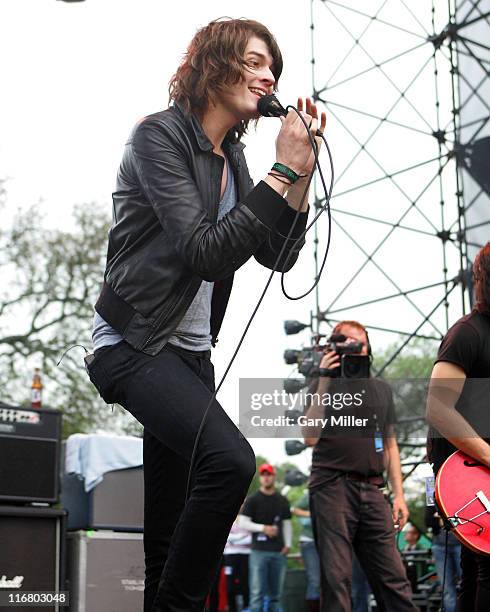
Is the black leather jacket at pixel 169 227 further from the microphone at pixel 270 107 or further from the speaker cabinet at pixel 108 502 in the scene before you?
the speaker cabinet at pixel 108 502

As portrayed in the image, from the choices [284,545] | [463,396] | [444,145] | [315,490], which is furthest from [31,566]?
[444,145]

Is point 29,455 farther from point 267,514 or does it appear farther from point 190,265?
point 267,514

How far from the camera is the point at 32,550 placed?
181 inches

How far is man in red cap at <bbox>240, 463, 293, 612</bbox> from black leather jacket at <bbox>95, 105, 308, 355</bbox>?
7.52 metres

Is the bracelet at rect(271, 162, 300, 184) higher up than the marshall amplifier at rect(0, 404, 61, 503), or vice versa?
the bracelet at rect(271, 162, 300, 184)

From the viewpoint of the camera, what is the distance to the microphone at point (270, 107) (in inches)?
95.9

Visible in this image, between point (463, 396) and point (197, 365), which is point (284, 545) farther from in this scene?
point (197, 365)

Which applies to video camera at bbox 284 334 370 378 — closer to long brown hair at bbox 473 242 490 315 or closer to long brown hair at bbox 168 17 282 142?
long brown hair at bbox 473 242 490 315

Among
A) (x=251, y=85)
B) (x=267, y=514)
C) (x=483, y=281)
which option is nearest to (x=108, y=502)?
(x=483, y=281)

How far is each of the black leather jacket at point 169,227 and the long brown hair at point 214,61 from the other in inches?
2.8

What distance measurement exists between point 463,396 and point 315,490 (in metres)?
1.77

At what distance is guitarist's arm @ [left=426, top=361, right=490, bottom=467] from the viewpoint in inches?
147

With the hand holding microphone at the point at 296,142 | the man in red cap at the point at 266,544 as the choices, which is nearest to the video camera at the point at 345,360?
the hand holding microphone at the point at 296,142

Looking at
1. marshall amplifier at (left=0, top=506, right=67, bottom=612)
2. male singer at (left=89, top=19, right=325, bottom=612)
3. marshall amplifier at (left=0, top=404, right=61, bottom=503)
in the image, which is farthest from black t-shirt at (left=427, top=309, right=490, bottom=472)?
marshall amplifier at (left=0, top=404, right=61, bottom=503)
